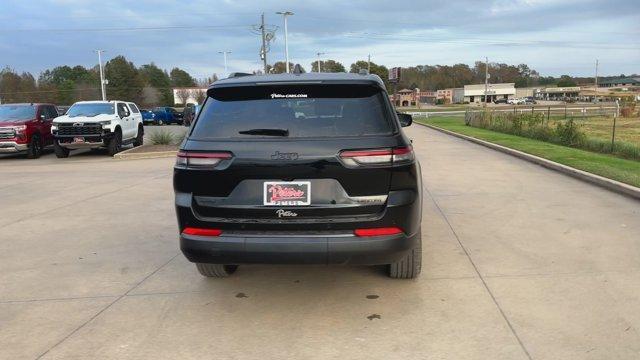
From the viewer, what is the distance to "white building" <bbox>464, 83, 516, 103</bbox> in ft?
459

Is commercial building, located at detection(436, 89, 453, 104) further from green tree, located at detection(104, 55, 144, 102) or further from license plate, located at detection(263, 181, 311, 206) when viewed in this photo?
license plate, located at detection(263, 181, 311, 206)

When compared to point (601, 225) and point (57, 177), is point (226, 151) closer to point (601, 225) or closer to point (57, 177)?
point (601, 225)

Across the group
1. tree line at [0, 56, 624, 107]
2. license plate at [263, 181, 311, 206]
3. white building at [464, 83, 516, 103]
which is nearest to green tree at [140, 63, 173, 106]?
tree line at [0, 56, 624, 107]

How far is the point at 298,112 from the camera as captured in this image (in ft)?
12.9

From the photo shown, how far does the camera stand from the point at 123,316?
418cm

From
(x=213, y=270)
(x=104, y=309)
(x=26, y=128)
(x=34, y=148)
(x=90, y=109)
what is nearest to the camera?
(x=104, y=309)

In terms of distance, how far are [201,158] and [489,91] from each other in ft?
467

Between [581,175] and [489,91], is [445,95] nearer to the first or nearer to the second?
[489,91]

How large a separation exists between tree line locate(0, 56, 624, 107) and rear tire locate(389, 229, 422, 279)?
205 feet

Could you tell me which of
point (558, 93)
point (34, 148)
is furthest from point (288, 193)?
point (558, 93)

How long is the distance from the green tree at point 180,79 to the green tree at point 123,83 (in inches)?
1208

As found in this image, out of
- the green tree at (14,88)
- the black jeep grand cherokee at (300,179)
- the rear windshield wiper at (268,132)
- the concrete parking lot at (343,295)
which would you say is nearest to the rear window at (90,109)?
the concrete parking lot at (343,295)

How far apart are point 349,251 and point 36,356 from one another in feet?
7.21

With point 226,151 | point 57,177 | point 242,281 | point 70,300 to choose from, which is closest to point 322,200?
point 226,151
